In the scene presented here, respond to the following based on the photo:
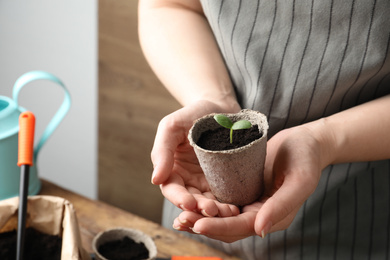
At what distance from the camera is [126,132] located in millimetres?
2088

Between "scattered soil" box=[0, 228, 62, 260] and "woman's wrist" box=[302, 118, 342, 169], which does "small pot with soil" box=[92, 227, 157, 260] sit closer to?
"scattered soil" box=[0, 228, 62, 260]

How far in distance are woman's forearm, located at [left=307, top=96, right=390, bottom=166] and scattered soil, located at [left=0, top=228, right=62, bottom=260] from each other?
48cm

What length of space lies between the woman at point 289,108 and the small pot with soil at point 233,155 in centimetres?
3

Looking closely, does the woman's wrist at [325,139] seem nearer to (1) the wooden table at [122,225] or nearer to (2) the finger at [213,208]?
(2) the finger at [213,208]

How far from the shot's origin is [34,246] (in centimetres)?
83

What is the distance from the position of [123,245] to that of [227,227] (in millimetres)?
328

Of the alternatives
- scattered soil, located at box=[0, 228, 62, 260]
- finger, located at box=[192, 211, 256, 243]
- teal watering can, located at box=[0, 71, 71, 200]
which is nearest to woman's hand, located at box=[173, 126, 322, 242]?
finger, located at box=[192, 211, 256, 243]

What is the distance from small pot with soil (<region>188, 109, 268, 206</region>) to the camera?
0.67 meters

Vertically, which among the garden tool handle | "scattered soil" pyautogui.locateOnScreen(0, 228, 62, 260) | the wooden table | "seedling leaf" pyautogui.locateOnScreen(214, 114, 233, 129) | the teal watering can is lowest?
the wooden table

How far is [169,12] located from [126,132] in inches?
45.5

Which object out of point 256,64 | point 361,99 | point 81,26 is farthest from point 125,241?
point 81,26

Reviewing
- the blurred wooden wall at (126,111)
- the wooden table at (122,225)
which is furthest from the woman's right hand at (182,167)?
the blurred wooden wall at (126,111)

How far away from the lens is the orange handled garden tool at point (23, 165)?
0.78m

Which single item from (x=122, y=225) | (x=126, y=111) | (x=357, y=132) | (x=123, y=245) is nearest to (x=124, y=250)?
(x=123, y=245)
